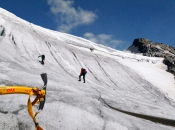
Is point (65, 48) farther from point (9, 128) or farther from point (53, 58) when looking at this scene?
point (9, 128)

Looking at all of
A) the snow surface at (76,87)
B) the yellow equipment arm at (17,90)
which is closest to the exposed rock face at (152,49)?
the snow surface at (76,87)

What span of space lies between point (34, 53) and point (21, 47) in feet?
5.86

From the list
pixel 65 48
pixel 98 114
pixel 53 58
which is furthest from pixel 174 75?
pixel 98 114

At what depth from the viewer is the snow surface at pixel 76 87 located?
830cm

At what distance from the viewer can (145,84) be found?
31.2m

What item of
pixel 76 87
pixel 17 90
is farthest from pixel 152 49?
pixel 17 90

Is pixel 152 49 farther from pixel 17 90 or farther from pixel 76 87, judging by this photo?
pixel 17 90

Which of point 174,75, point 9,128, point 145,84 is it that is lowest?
point 9,128

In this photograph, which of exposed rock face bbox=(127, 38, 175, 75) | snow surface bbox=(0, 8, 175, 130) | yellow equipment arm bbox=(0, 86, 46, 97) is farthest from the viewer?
exposed rock face bbox=(127, 38, 175, 75)

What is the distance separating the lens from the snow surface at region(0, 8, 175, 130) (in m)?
8.30

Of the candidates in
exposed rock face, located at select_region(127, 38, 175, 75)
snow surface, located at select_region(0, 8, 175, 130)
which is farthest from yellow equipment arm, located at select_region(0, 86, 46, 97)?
exposed rock face, located at select_region(127, 38, 175, 75)

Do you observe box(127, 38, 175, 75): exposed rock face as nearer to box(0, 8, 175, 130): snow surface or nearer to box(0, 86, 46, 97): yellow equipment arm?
box(0, 8, 175, 130): snow surface

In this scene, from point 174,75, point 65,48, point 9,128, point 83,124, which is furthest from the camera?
point 174,75

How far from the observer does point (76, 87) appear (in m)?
14.7
